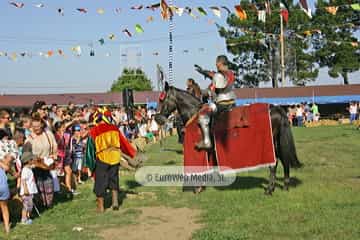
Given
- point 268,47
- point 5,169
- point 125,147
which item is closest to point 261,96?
point 268,47

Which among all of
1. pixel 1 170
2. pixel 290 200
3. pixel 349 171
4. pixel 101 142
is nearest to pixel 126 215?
pixel 101 142

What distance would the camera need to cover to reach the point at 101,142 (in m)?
8.54

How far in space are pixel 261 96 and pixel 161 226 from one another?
35.8 m

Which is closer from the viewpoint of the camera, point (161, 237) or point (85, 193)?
point (161, 237)

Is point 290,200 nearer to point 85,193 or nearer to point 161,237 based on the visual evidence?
point 161,237

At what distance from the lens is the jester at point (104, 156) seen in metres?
8.50

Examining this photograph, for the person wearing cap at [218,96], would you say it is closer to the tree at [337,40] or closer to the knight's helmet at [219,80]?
the knight's helmet at [219,80]

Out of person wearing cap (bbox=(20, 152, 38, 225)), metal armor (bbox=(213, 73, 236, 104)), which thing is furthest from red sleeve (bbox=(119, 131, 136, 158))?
metal armor (bbox=(213, 73, 236, 104))

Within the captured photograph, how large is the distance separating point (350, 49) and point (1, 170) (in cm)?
4504

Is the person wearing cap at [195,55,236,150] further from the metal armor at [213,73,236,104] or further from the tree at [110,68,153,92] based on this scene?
the tree at [110,68,153,92]

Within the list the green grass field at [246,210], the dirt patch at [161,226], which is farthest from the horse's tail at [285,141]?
the dirt patch at [161,226]

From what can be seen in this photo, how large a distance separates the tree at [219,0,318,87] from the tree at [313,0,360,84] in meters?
1.18

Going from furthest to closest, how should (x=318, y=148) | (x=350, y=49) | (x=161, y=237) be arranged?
1. (x=350, y=49)
2. (x=318, y=148)
3. (x=161, y=237)

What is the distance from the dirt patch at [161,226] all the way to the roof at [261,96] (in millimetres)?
32078
